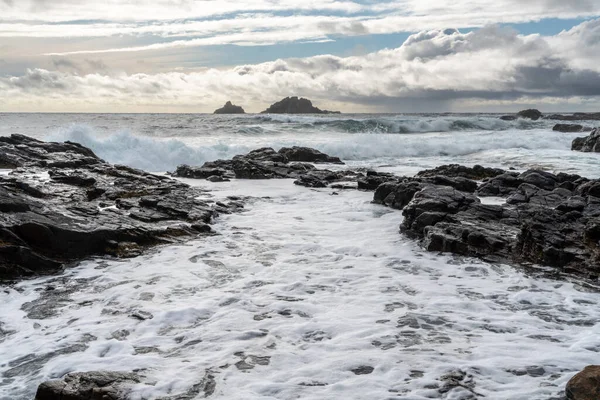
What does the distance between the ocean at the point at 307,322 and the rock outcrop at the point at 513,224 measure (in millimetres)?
453

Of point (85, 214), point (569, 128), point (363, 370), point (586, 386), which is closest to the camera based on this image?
point (586, 386)

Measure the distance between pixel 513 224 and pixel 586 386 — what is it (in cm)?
633

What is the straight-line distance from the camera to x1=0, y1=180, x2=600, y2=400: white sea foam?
4430 millimetres

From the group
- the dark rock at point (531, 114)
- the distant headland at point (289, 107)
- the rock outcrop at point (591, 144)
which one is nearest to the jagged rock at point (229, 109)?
the distant headland at point (289, 107)

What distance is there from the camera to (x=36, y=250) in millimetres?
7785

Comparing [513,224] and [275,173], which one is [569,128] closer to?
[275,173]

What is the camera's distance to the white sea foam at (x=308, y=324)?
4430 millimetres

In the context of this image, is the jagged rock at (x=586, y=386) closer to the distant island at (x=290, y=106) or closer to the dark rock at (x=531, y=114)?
the dark rock at (x=531, y=114)

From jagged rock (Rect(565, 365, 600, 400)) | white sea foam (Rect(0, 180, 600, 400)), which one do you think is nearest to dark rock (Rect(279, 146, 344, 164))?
white sea foam (Rect(0, 180, 600, 400))

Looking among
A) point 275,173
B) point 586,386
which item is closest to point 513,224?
point 586,386

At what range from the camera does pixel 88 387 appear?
407 centimetres

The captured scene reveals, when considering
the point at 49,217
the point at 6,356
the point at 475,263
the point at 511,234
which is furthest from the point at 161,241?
the point at 511,234

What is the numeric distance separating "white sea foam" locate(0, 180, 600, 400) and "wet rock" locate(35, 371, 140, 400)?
197 mm

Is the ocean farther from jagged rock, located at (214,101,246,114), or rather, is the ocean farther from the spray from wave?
jagged rock, located at (214,101,246,114)
